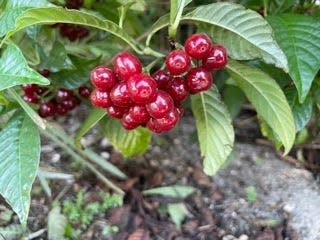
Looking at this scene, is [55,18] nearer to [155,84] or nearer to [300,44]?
[155,84]

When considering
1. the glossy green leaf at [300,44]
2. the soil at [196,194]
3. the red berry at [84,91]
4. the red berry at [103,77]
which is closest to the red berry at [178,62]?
the red berry at [103,77]

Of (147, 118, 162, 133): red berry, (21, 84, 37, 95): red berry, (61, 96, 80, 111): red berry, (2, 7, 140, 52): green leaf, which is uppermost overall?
(2, 7, 140, 52): green leaf

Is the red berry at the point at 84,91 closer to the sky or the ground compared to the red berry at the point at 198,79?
closer to the ground

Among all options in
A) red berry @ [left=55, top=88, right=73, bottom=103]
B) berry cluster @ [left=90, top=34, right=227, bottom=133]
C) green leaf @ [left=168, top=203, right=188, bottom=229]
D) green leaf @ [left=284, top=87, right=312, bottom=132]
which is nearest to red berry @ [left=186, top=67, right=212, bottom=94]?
berry cluster @ [left=90, top=34, right=227, bottom=133]

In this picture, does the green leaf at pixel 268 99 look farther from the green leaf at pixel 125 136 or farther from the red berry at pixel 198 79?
the green leaf at pixel 125 136

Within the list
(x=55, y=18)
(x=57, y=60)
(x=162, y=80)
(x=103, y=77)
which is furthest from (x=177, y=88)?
(x=57, y=60)

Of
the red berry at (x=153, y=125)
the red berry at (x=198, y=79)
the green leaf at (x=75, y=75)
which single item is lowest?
the green leaf at (x=75, y=75)

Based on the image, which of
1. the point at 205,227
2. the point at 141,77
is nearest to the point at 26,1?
the point at 141,77

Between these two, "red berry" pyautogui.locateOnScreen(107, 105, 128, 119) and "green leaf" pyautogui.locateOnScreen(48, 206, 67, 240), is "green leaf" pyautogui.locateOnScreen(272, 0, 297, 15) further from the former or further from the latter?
"green leaf" pyautogui.locateOnScreen(48, 206, 67, 240)
